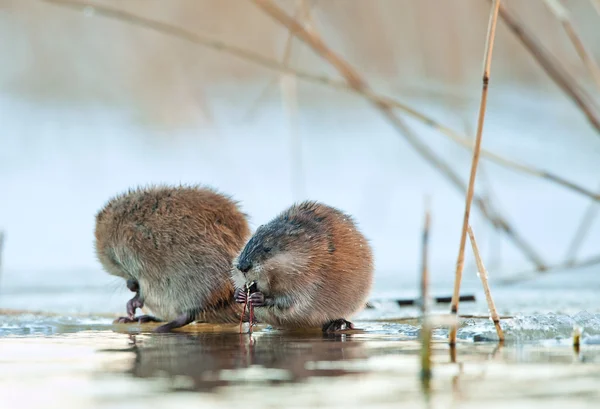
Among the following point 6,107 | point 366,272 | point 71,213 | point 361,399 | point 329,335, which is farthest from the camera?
point 6,107

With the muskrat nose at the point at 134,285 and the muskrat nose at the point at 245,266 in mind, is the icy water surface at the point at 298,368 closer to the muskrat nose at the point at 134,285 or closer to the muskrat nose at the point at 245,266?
the muskrat nose at the point at 245,266

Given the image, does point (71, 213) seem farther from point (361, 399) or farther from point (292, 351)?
point (361, 399)

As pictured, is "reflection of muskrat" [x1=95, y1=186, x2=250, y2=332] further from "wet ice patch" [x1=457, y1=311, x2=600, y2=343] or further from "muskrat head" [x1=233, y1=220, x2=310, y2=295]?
"wet ice patch" [x1=457, y1=311, x2=600, y2=343]

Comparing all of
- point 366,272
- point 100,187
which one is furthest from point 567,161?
point 366,272

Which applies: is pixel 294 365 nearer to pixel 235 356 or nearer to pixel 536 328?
pixel 235 356

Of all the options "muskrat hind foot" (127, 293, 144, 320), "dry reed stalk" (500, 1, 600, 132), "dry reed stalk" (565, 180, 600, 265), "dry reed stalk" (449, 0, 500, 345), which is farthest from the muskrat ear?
"dry reed stalk" (565, 180, 600, 265)

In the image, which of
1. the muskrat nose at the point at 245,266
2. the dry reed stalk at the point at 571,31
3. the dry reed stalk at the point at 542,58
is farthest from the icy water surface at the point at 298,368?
the dry reed stalk at the point at 542,58
